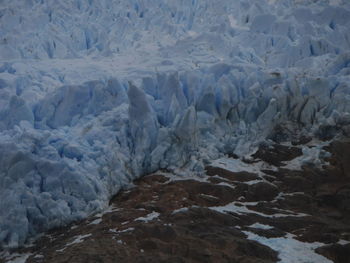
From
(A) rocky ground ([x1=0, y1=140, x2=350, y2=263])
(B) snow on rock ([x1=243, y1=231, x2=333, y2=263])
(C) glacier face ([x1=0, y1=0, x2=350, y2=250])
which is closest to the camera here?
(B) snow on rock ([x1=243, y1=231, x2=333, y2=263])

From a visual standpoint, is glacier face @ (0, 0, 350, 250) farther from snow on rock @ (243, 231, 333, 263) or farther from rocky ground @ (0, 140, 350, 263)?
snow on rock @ (243, 231, 333, 263)

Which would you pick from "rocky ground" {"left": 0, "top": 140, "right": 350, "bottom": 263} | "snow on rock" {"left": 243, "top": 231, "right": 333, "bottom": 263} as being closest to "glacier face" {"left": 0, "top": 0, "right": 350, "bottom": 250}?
"rocky ground" {"left": 0, "top": 140, "right": 350, "bottom": 263}

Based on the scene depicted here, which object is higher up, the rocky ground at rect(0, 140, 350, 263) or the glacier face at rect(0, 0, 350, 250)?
the glacier face at rect(0, 0, 350, 250)

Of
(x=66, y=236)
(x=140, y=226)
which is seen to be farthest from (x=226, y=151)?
(x=66, y=236)

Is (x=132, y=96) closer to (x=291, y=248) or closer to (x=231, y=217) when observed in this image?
(x=231, y=217)

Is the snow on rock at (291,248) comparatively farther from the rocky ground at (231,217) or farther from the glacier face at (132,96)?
the glacier face at (132,96)

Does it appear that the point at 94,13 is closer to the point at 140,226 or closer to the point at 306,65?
Answer: the point at 306,65
